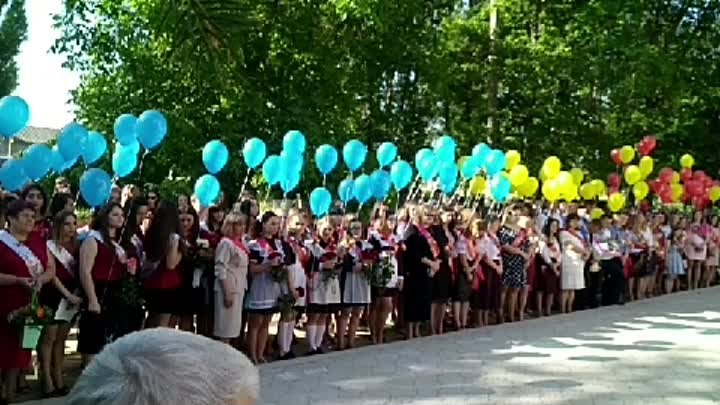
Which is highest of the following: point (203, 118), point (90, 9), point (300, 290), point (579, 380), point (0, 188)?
point (90, 9)

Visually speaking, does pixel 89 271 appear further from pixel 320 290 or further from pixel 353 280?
pixel 353 280

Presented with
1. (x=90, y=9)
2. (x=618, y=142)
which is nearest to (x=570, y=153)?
(x=618, y=142)

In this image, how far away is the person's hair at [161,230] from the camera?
7457 millimetres

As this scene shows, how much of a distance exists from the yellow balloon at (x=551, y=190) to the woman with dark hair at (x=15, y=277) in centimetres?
1021

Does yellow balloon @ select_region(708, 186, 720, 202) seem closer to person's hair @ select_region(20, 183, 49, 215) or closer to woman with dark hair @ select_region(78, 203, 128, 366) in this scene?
woman with dark hair @ select_region(78, 203, 128, 366)

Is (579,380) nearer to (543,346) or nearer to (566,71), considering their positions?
(543,346)

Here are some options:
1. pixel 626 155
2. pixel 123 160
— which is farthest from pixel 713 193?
pixel 123 160

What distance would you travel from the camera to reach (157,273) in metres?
7.70

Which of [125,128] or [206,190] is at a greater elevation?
[125,128]

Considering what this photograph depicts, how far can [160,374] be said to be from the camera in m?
1.32

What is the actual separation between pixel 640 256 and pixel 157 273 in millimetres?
10133

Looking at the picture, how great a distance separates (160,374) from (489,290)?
1054 cm

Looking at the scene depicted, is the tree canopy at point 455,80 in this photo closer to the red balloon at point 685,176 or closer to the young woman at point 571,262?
the red balloon at point 685,176

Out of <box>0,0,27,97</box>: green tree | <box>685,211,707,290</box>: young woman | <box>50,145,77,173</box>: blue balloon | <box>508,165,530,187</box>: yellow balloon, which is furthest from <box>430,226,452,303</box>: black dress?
<box>685,211,707,290</box>: young woman
